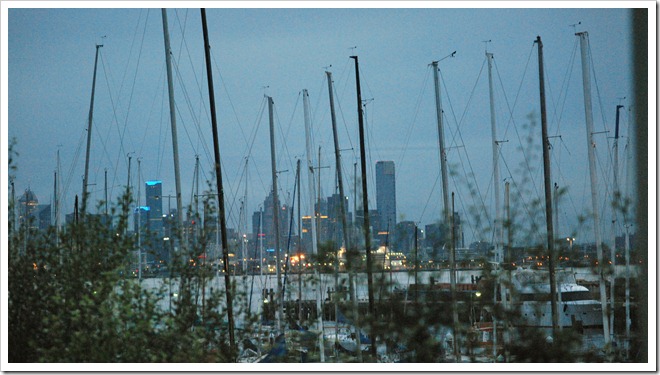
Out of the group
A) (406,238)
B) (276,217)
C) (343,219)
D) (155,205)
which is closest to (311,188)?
(276,217)

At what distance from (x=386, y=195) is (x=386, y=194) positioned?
0.01 meters

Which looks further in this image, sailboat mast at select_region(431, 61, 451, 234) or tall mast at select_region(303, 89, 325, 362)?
sailboat mast at select_region(431, 61, 451, 234)

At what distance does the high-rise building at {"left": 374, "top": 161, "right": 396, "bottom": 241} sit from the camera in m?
6.48

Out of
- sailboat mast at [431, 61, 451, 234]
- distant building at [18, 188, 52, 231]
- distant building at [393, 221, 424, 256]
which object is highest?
sailboat mast at [431, 61, 451, 234]

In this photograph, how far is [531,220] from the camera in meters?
6.39

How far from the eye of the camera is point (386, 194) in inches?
267

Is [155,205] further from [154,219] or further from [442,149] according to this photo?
[442,149]

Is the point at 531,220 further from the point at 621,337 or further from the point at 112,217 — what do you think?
the point at 112,217

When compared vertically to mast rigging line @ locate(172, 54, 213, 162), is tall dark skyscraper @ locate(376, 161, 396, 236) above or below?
below

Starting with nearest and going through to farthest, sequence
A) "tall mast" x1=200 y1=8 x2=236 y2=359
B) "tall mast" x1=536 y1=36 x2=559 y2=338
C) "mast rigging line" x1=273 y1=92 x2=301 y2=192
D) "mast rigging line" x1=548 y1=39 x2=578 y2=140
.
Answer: "tall mast" x1=200 y1=8 x2=236 y2=359
"tall mast" x1=536 y1=36 x2=559 y2=338
"mast rigging line" x1=548 y1=39 x2=578 y2=140
"mast rigging line" x1=273 y1=92 x2=301 y2=192

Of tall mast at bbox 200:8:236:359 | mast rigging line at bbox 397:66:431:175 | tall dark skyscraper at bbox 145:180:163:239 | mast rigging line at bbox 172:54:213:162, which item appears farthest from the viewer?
mast rigging line at bbox 397:66:431:175

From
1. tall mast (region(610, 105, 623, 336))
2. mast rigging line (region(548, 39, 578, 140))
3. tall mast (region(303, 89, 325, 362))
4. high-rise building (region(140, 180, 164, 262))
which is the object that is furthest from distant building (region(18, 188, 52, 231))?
tall mast (region(610, 105, 623, 336))

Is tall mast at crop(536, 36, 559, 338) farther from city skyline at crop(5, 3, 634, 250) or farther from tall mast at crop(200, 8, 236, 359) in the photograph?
tall mast at crop(200, 8, 236, 359)

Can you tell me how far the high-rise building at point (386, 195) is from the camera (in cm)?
648
